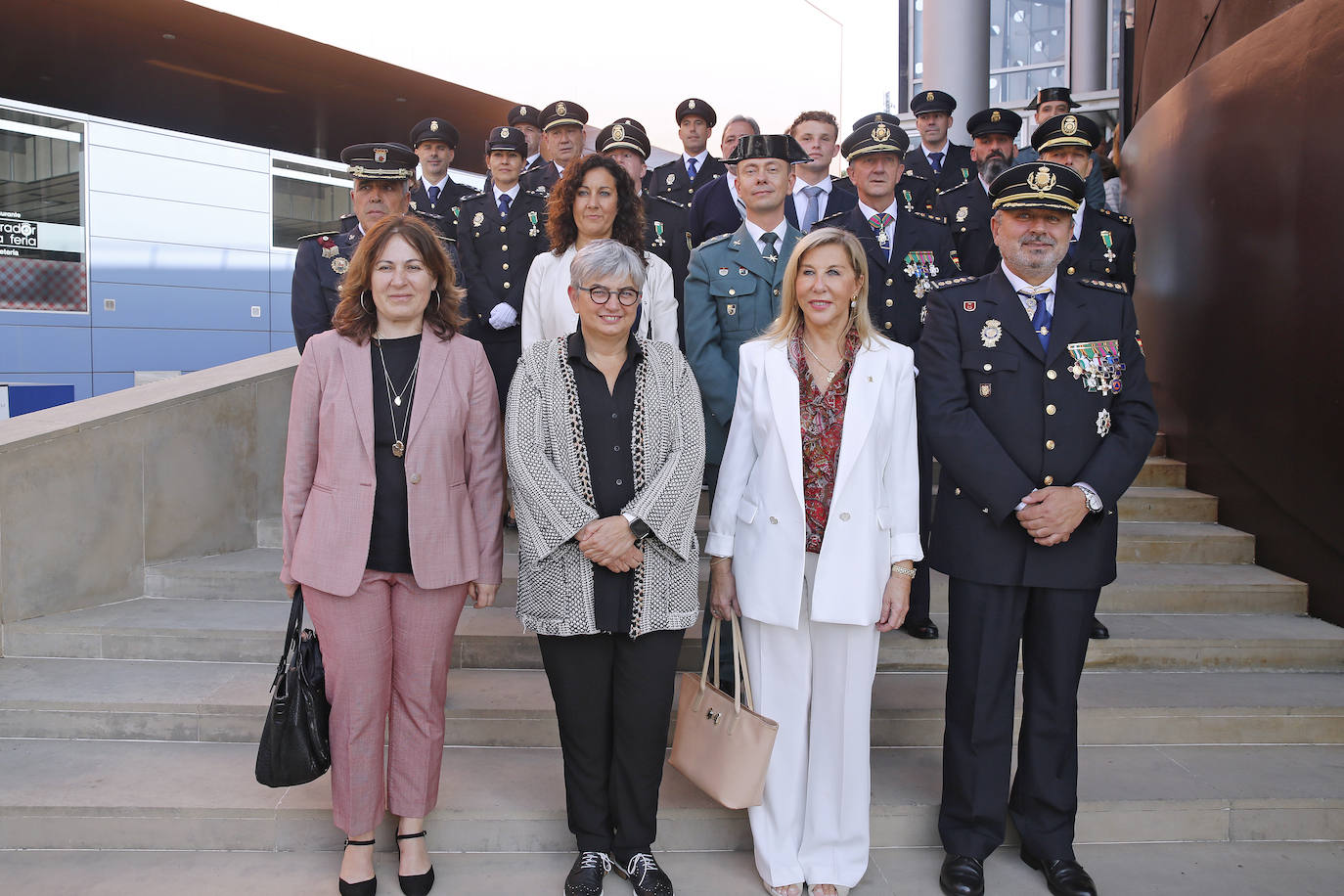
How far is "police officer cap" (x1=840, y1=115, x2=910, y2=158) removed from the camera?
4.45 m

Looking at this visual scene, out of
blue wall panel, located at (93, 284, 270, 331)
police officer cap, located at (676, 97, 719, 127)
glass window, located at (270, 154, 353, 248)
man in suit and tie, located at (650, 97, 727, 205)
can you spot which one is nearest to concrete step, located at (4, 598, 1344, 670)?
man in suit and tie, located at (650, 97, 727, 205)

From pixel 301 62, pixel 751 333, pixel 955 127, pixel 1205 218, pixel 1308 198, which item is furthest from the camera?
pixel 955 127

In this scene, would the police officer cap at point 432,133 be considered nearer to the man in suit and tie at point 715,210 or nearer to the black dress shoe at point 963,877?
the man in suit and tie at point 715,210

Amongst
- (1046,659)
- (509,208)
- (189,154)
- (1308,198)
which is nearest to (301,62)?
(189,154)

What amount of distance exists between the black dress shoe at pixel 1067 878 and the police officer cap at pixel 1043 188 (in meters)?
2.03

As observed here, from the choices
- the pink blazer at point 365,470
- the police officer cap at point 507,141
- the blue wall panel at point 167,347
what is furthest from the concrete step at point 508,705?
the blue wall panel at point 167,347

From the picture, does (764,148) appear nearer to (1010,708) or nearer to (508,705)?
(1010,708)

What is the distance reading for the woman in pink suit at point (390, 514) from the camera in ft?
9.36

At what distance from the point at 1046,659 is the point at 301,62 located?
402 inches

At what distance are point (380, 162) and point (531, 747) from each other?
2.62 meters

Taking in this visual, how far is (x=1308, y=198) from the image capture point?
4875mm

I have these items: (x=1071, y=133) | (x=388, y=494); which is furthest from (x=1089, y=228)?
(x=388, y=494)

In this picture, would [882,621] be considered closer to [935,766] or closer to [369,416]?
[935,766]

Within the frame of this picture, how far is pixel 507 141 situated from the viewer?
17.9 feet
